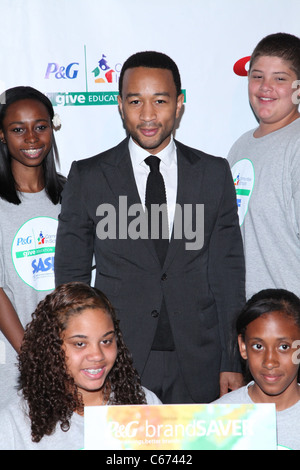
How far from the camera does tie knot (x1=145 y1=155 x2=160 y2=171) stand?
2156 mm

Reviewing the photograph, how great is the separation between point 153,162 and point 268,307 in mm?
618

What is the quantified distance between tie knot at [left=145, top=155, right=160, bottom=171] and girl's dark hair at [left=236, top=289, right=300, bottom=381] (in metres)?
0.54

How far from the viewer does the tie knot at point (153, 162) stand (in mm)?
2156

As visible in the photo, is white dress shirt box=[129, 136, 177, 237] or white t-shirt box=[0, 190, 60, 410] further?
white t-shirt box=[0, 190, 60, 410]

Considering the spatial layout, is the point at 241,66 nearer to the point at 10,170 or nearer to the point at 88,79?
the point at 88,79

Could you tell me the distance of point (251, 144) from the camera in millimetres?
2477

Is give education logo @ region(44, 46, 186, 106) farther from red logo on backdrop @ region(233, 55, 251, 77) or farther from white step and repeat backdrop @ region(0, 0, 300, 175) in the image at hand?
red logo on backdrop @ region(233, 55, 251, 77)

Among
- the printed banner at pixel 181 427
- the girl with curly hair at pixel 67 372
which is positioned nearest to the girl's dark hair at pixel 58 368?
the girl with curly hair at pixel 67 372

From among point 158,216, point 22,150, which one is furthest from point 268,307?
point 22,150

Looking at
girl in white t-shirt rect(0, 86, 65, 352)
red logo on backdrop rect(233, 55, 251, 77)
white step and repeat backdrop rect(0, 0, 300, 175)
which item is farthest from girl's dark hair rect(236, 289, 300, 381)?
red logo on backdrop rect(233, 55, 251, 77)

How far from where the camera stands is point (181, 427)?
3.91 ft

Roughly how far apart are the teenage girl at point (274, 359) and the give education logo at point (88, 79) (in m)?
1.39

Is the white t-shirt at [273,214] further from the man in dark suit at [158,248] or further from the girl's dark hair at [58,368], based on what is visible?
the girl's dark hair at [58,368]
